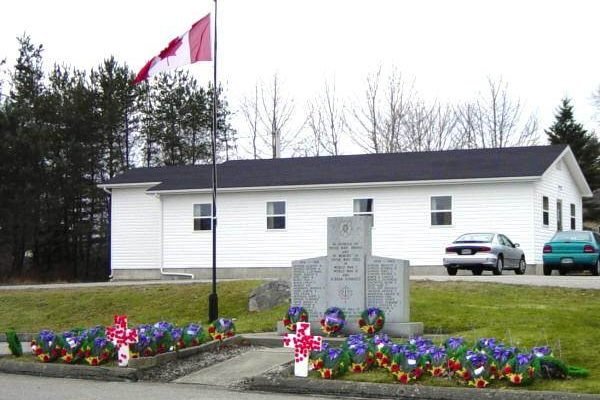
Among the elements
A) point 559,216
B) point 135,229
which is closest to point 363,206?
point 559,216

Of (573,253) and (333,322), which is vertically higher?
(573,253)

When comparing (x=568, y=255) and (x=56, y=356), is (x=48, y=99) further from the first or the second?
(x=56, y=356)

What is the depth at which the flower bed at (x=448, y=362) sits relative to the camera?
962cm

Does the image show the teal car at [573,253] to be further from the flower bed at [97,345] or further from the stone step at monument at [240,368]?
the flower bed at [97,345]

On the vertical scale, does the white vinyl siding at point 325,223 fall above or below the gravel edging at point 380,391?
above

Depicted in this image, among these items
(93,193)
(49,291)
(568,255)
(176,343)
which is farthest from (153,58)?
(93,193)

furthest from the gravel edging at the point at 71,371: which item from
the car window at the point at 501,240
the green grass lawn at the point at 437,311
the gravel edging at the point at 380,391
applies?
the car window at the point at 501,240

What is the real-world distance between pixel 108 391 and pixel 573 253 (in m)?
19.4

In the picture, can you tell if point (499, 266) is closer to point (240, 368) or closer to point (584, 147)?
point (240, 368)

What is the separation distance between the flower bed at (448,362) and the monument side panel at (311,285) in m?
2.94

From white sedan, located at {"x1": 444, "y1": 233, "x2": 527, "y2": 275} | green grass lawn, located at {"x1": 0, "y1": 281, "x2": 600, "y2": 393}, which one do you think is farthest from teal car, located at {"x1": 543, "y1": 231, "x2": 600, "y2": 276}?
green grass lawn, located at {"x1": 0, "y1": 281, "x2": 600, "y2": 393}

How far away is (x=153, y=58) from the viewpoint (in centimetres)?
1823

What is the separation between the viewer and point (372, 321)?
13.1 meters

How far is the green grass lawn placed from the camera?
38.8ft
